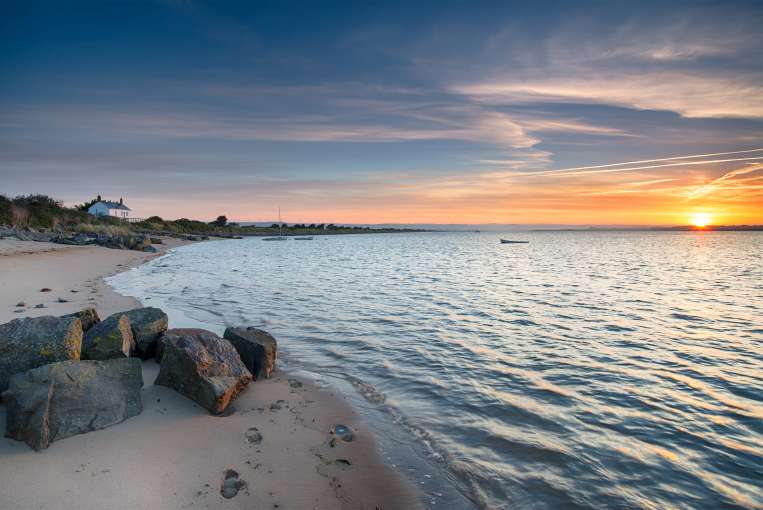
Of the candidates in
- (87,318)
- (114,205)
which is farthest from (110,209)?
(87,318)

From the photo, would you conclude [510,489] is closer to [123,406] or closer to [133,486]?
[133,486]

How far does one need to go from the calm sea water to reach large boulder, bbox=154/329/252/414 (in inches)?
93.2

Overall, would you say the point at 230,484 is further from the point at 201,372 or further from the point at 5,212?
the point at 5,212

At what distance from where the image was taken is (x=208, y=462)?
16.9 feet

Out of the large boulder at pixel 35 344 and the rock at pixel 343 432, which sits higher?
the large boulder at pixel 35 344

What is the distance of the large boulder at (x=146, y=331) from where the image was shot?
850cm

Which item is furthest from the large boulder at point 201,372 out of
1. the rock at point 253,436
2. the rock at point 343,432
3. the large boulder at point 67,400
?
the rock at point 343,432

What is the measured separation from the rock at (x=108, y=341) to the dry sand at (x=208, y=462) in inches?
32.6

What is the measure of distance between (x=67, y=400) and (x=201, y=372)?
5.52 feet

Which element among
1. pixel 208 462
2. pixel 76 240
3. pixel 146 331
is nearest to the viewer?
pixel 208 462

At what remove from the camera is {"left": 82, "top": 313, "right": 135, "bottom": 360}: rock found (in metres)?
7.27

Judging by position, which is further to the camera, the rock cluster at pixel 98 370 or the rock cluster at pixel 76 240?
the rock cluster at pixel 76 240

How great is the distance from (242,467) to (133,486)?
115 cm

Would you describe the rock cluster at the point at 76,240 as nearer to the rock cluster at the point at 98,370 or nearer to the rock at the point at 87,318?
the rock at the point at 87,318
